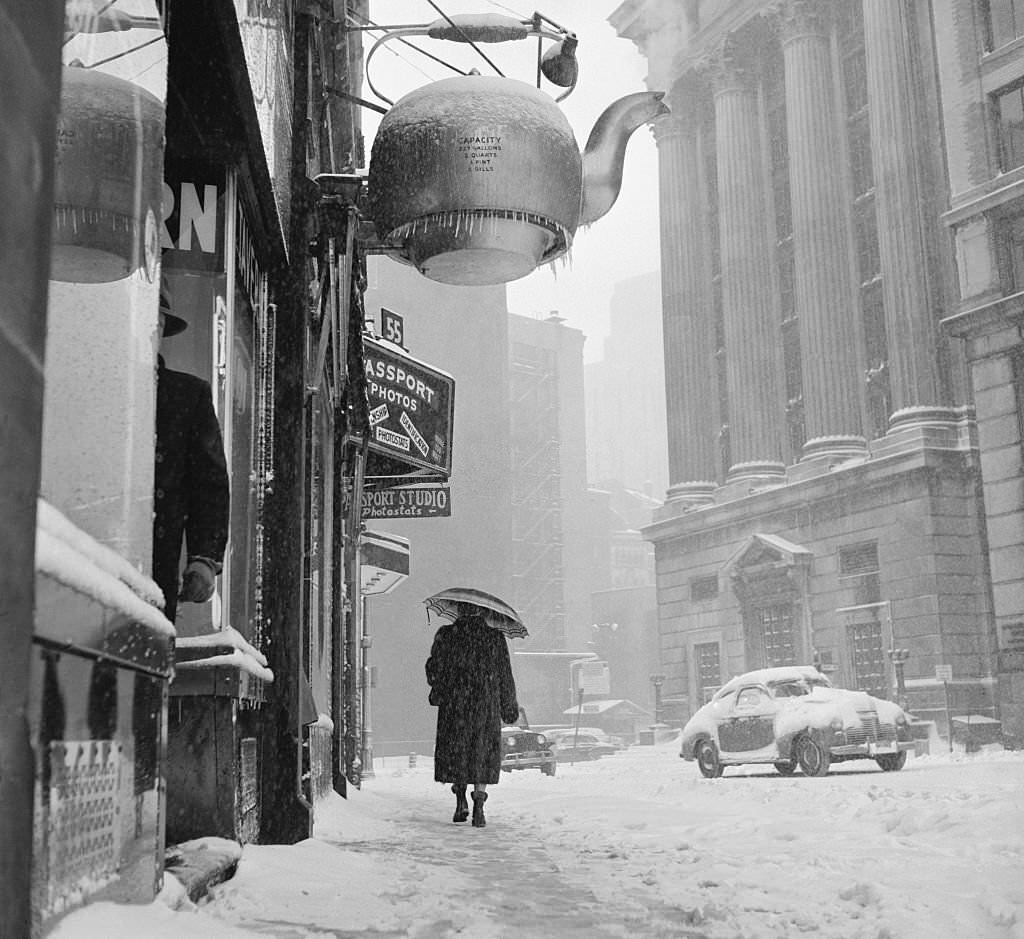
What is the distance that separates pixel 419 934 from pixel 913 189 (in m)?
32.9

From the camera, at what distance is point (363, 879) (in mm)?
5516

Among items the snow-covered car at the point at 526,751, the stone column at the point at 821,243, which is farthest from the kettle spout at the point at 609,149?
the stone column at the point at 821,243

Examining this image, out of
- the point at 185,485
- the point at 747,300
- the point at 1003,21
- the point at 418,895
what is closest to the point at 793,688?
the point at 418,895

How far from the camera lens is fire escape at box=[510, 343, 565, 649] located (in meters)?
64.9

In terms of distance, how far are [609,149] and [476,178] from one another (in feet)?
5.49

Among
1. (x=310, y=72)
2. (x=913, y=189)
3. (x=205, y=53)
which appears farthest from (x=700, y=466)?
(x=205, y=53)

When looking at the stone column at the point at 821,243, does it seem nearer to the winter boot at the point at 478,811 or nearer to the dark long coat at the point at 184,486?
the winter boot at the point at 478,811

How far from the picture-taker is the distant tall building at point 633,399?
13000 cm

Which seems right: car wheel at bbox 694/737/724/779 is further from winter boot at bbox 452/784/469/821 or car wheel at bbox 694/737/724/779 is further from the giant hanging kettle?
the giant hanging kettle

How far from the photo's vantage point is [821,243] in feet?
122

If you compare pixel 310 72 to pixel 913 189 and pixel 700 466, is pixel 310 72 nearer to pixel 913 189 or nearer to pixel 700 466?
pixel 913 189

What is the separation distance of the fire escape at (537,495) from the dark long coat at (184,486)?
60.0 meters

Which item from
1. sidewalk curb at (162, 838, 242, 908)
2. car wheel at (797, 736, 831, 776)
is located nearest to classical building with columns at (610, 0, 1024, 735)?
car wheel at (797, 736, 831, 776)

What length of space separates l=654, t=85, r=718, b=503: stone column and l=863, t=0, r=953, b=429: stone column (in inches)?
386
